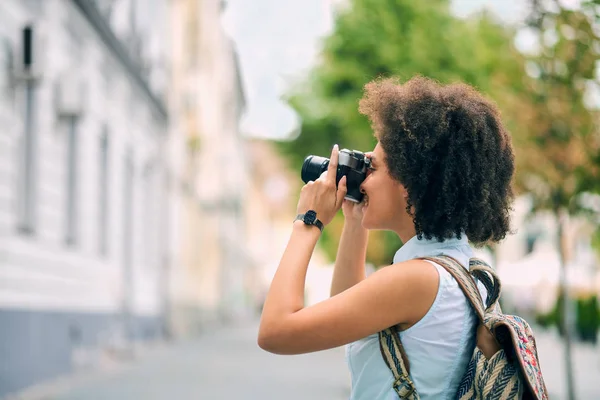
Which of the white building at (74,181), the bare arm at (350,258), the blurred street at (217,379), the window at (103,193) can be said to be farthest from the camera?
the window at (103,193)

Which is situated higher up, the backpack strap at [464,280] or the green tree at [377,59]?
the green tree at [377,59]

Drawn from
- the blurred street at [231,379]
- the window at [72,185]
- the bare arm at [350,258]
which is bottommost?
the bare arm at [350,258]

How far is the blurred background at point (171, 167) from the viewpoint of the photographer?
9.98 meters

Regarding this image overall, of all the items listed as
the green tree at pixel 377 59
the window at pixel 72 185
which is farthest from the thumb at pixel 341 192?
the window at pixel 72 185

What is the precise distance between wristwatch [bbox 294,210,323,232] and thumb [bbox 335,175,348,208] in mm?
73

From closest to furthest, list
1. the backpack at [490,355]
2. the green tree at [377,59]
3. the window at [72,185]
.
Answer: the backpack at [490,355] < the window at [72,185] < the green tree at [377,59]

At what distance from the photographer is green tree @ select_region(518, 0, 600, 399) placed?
966 cm

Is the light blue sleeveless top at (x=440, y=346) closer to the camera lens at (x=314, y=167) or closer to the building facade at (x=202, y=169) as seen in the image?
the camera lens at (x=314, y=167)

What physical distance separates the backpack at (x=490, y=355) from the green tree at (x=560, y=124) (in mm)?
7736

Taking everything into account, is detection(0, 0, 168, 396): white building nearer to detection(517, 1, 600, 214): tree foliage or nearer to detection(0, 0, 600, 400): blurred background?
detection(0, 0, 600, 400): blurred background

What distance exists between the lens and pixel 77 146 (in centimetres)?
1370

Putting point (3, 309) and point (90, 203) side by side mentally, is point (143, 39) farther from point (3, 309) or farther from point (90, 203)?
point (3, 309)

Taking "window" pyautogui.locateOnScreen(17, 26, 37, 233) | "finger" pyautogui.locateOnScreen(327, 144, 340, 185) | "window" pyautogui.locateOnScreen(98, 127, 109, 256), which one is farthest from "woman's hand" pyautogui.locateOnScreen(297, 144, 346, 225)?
"window" pyautogui.locateOnScreen(98, 127, 109, 256)

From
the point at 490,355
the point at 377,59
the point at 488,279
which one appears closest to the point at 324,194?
the point at 488,279
